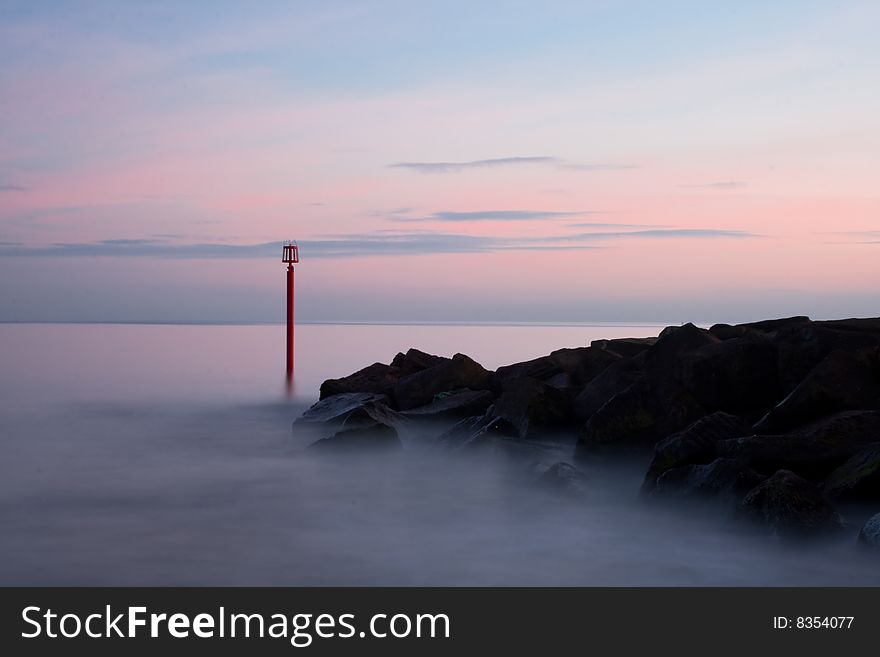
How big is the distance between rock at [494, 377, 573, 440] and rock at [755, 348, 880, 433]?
3.20 m

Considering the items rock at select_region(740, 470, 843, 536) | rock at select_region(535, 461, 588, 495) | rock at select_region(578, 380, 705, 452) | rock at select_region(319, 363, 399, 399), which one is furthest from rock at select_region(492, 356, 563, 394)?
rock at select_region(740, 470, 843, 536)

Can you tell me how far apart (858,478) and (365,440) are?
21.5ft

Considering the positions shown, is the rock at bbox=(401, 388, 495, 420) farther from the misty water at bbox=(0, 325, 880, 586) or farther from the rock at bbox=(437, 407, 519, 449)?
the misty water at bbox=(0, 325, 880, 586)

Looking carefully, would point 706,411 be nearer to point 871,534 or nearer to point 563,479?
point 563,479

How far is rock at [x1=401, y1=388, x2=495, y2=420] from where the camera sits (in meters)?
13.8

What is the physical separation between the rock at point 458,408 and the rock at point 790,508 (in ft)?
21.5

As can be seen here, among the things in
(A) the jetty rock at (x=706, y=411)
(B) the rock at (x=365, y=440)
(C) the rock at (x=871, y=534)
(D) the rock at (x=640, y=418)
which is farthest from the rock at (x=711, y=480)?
(B) the rock at (x=365, y=440)

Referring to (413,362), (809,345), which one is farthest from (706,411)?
(413,362)

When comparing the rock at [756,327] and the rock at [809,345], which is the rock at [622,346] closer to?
the rock at [756,327]

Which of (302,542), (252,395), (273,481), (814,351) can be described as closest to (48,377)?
(252,395)
